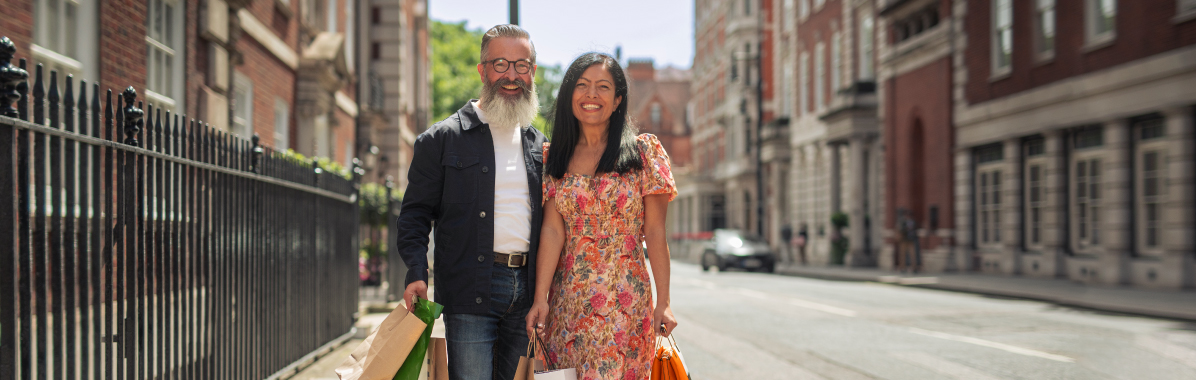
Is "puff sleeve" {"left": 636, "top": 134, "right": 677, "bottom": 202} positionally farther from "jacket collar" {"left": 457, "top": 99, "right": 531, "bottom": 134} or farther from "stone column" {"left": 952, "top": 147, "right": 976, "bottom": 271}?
"stone column" {"left": 952, "top": 147, "right": 976, "bottom": 271}

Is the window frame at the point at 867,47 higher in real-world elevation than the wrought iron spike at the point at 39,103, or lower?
higher

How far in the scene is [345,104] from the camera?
18328mm

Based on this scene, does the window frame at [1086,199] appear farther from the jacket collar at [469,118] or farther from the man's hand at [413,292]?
the man's hand at [413,292]

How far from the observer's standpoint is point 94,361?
3.11 meters

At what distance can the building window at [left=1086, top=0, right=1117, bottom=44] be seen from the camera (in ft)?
53.8

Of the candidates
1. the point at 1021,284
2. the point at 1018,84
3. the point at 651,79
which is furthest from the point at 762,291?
the point at 651,79

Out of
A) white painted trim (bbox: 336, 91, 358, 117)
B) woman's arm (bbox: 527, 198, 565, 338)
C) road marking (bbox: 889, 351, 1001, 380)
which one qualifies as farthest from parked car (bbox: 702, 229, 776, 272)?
woman's arm (bbox: 527, 198, 565, 338)

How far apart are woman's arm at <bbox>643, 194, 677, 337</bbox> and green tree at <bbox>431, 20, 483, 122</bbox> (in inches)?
1499

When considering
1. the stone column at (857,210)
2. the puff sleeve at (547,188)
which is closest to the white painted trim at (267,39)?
the puff sleeve at (547,188)

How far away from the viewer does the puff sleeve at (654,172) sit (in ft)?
10.7

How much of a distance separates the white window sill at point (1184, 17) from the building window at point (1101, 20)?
1.69 metres

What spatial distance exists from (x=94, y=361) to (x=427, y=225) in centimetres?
123

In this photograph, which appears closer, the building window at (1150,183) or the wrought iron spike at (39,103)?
the wrought iron spike at (39,103)

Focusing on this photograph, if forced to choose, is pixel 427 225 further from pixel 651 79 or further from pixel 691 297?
pixel 651 79
